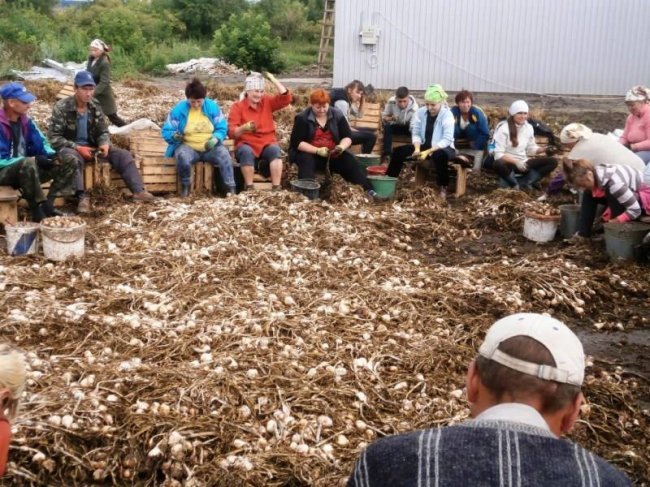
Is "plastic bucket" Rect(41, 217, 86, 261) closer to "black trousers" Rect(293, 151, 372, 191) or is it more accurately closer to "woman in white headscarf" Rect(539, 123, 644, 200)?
"black trousers" Rect(293, 151, 372, 191)

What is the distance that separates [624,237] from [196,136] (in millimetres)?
4445

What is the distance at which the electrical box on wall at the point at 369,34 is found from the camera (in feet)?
59.3

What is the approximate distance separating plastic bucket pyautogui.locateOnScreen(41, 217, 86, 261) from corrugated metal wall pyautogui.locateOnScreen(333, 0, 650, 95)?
1295 cm

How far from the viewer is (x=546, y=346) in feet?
6.30

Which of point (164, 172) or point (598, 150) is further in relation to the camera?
point (164, 172)

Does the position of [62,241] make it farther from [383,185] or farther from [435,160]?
[435,160]

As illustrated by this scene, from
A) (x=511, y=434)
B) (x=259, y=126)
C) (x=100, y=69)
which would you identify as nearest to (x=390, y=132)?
(x=259, y=126)

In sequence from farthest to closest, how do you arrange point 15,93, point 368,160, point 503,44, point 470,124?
point 503,44, point 470,124, point 368,160, point 15,93

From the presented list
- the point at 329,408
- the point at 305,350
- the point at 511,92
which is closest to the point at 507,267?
the point at 305,350

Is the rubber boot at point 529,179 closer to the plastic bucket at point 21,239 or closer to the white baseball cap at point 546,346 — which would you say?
the plastic bucket at point 21,239

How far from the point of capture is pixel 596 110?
16.1 meters

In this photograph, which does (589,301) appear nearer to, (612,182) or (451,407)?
(612,182)

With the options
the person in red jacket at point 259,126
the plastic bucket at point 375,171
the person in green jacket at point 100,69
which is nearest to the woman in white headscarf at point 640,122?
the plastic bucket at point 375,171

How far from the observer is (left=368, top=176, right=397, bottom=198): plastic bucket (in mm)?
8945
